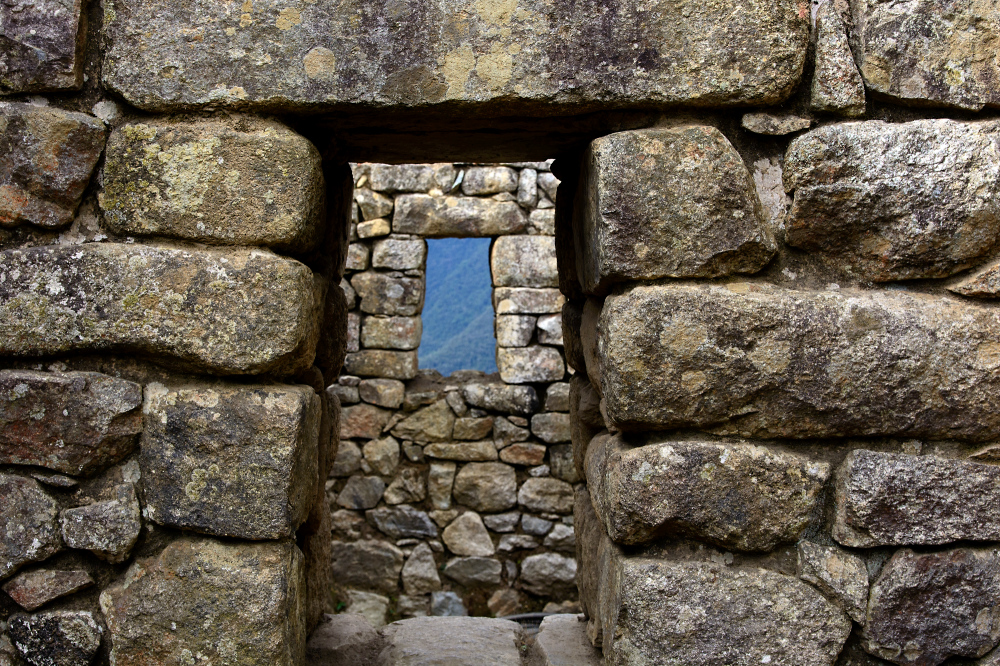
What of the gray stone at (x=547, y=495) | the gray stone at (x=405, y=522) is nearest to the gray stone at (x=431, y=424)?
the gray stone at (x=405, y=522)

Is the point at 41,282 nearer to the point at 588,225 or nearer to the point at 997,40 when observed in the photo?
the point at 588,225

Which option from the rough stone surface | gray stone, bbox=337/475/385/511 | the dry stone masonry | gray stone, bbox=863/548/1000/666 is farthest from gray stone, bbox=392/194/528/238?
gray stone, bbox=863/548/1000/666

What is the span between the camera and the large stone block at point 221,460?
1.52 metres

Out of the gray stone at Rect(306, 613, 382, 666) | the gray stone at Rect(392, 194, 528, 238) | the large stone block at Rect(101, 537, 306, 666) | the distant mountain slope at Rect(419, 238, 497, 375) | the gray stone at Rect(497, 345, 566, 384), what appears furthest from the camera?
the distant mountain slope at Rect(419, 238, 497, 375)

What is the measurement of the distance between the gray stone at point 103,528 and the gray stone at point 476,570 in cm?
418

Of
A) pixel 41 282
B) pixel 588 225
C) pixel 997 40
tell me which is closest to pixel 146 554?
pixel 41 282

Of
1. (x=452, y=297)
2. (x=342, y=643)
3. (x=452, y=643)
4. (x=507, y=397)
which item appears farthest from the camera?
(x=452, y=297)

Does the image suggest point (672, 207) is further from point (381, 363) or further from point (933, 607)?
point (381, 363)

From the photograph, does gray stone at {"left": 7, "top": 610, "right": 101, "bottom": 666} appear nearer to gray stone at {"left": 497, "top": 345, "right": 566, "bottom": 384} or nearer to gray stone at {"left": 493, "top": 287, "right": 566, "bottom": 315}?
gray stone at {"left": 497, "top": 345, "right": 566, "bottom": 384}

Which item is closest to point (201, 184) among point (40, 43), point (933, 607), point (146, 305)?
point (146, 305)

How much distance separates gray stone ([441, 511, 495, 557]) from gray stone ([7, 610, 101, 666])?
410 centimetres

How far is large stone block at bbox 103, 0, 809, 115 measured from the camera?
1.56m

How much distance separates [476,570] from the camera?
5.49 m

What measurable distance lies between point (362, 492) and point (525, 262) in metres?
2.09
